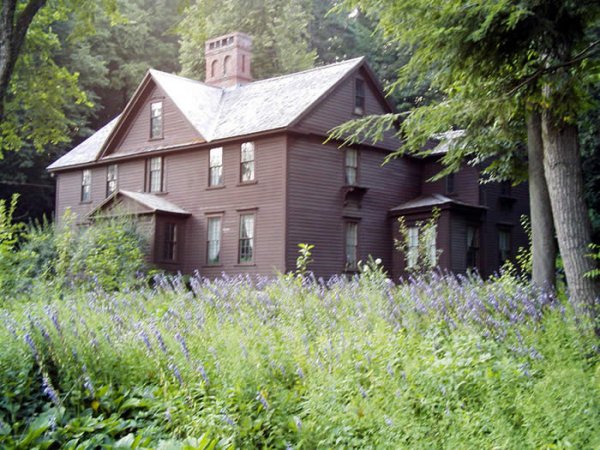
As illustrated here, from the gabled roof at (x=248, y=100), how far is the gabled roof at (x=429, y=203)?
5.74 m

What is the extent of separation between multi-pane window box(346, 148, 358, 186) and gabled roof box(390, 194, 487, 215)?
8.22 ft

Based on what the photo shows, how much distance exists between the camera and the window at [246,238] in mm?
25078

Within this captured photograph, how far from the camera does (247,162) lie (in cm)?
2570

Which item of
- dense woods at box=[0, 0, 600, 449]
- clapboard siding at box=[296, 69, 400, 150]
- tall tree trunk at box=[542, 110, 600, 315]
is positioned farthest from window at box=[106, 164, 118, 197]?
tall tree trunk at box=[542, 110, 600, 315]

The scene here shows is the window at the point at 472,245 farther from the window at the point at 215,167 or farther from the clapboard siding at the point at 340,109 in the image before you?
the window at the point at 215,167

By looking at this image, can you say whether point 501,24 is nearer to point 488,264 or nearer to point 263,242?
point 263,242

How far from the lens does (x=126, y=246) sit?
18281 millimetres

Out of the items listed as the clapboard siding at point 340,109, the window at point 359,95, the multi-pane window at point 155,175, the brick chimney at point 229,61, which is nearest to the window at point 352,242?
the clapboard siding at point 340,109

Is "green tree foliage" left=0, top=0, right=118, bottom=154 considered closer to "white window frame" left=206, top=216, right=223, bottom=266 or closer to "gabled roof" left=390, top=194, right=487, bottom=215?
"white window frame" left=206, top=216, right=223, bottom=266

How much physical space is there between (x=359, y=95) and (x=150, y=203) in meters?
9.54

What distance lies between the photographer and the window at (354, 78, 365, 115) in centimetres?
2730

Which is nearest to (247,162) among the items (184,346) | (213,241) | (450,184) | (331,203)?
(213,241)

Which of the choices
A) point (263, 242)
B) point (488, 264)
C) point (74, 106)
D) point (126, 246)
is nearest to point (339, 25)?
point (74, 106)

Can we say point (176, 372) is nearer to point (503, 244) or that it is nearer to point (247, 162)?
point (247, 162)
